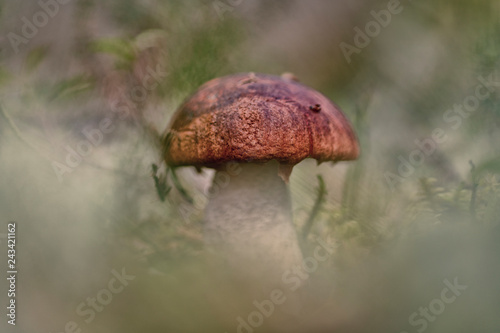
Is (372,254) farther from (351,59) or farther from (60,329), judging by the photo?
(351,59)
